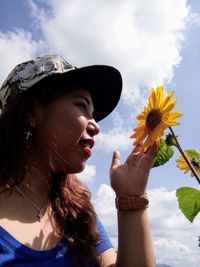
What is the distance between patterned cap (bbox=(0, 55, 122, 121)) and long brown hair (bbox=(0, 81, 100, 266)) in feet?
0.25

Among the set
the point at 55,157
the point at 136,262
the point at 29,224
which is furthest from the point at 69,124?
the point at 136,262

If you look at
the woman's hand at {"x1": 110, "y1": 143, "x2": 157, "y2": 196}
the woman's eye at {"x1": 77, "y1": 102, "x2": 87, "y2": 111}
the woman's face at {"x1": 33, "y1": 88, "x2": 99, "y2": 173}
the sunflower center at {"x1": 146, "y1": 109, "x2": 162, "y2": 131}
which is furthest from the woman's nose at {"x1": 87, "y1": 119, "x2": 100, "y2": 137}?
the sunflower center at {"x1": 146, "y1": 109, "x2": 162, "y2": 131}

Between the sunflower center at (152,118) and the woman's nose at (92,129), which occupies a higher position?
the woman's nose at (92,129)

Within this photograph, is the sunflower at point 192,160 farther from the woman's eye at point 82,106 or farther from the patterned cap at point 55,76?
the patterned cap at point 55,76

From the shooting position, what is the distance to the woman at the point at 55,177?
94.2 inches

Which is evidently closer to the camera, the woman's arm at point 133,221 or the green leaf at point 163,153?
the green leaf at point 163,153

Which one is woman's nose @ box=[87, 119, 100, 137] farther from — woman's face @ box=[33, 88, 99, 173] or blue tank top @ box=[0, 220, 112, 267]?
blue tank top @ box=[0, 220, 112, 267]

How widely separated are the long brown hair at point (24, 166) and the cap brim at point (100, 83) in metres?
0.15

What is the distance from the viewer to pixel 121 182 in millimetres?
2422

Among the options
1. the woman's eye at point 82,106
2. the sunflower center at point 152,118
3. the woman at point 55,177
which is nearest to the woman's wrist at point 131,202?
the woman at point 55,177

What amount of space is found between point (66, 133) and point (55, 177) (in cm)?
51

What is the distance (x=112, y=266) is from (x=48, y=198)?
2.16 feet

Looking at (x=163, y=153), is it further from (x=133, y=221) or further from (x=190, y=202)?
(x=133, y=221)

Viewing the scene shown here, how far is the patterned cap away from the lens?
2.64 m
